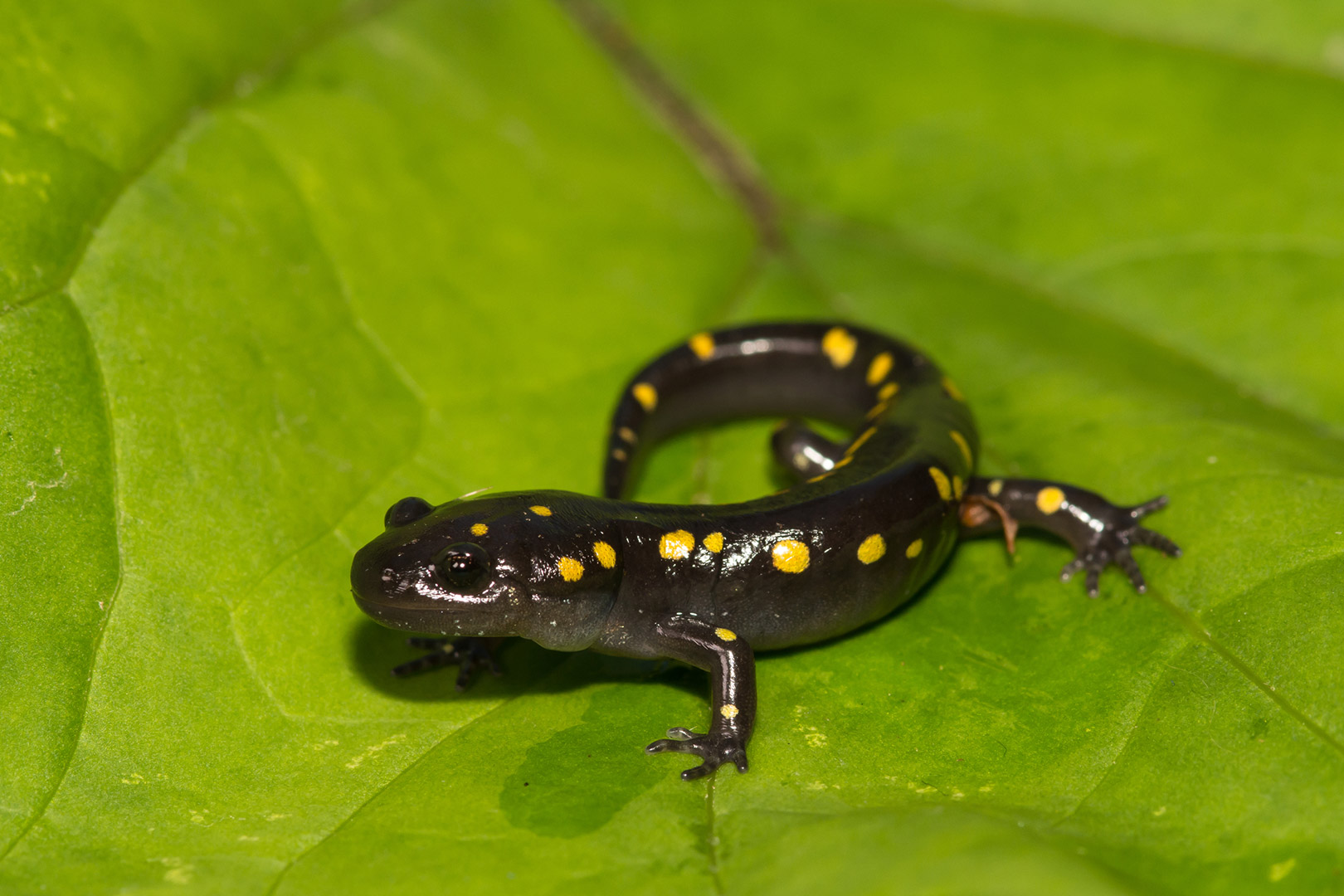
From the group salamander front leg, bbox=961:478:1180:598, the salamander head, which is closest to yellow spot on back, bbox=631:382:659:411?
the salamander head

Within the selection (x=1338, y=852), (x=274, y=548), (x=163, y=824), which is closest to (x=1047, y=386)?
(x=1338, y=852)

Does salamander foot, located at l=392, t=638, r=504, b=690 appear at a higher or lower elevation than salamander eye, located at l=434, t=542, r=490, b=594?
lower

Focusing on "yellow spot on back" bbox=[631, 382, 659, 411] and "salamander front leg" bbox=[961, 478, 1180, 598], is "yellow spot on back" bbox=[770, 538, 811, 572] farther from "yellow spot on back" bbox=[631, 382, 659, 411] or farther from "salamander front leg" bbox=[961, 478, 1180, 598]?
"yellow spot on back" bbox=[631, 382, 659, 411]

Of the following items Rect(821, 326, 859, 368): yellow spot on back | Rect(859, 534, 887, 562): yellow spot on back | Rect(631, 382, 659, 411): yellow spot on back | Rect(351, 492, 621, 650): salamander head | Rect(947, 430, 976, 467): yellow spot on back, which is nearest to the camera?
Rect(351, 492, 621, 650): salamander head

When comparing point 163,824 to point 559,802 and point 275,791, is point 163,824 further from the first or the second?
point 559,802

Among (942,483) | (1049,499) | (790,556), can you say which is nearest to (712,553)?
(790,556)

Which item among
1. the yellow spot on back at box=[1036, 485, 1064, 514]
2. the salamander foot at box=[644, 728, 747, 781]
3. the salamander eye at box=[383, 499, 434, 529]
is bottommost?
the yellow spot on back at box=[1036, 485, 1064, 514]
